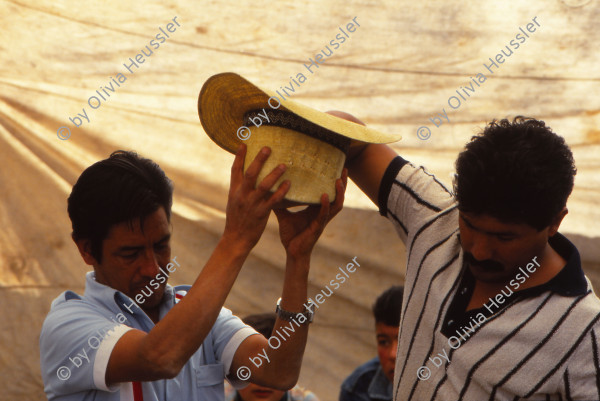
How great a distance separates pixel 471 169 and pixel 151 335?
690mm

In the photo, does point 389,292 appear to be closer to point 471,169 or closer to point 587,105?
point 587,105

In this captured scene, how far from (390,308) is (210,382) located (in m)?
1.31

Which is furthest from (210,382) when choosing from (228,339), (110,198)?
(110,198)

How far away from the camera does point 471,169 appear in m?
1.37

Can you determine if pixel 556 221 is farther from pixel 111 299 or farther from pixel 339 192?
pixel 111 299

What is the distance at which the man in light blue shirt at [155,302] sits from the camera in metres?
1.27

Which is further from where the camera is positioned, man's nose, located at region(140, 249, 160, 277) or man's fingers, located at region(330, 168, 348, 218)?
man's nose, located at region(140, 249, 160, 277)

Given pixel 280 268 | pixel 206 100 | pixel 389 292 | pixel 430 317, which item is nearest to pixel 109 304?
pixel 206 100

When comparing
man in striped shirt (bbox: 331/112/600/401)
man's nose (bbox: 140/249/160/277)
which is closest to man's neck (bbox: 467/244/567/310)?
man in striped shirt (bbox: 331/112/600/401)

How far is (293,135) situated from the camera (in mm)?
1288

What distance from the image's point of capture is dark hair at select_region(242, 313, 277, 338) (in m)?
2.64

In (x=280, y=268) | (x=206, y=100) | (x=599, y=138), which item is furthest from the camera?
(x=280, y=268)

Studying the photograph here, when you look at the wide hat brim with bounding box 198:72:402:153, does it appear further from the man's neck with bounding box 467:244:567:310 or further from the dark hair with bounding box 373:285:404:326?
the dark hair with bounding box 373:285:404:326

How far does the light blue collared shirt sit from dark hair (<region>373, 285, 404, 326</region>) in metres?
1.20
